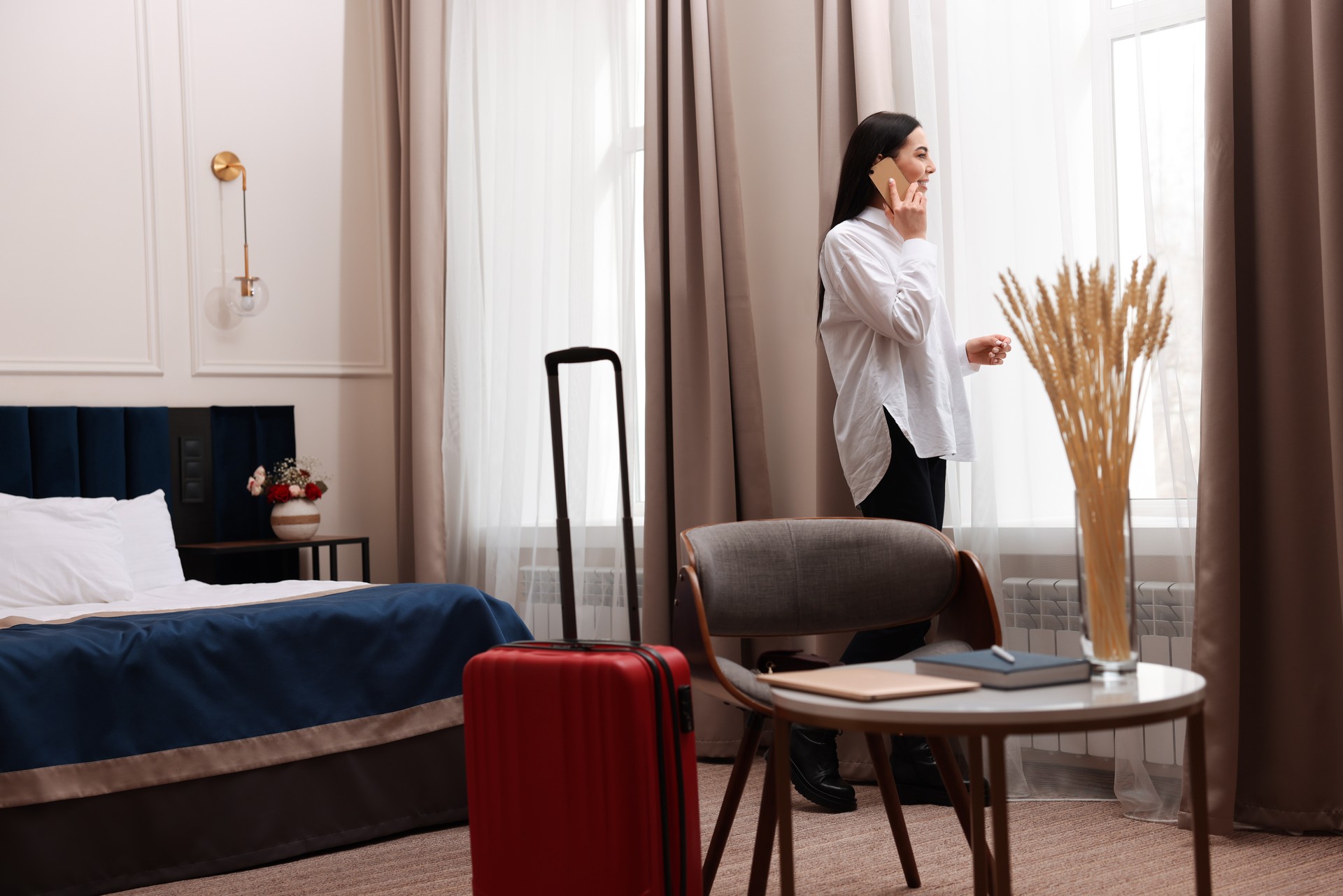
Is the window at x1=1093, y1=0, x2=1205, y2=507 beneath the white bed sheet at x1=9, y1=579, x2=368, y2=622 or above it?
above

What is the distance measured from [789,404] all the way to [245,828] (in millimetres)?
1957

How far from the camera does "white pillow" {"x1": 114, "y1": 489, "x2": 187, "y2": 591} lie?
391cm

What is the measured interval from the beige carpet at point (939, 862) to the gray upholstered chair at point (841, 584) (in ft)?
0.67

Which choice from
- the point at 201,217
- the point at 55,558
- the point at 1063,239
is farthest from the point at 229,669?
the point at 201,217

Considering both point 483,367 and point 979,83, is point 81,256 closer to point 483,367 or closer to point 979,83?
point 483,367

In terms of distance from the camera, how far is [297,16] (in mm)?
5023

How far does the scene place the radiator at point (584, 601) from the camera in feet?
13.8

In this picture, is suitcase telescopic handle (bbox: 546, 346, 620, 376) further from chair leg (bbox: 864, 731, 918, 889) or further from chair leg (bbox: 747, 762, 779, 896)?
chair leg (bbox: 864, 731, 918, 889)

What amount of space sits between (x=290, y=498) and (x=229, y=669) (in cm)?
191

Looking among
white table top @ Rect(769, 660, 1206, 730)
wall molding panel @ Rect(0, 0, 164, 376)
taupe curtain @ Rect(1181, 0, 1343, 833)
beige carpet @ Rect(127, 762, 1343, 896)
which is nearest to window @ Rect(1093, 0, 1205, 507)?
taupe curtain @ Rect(1181, 0, 1343, 833)

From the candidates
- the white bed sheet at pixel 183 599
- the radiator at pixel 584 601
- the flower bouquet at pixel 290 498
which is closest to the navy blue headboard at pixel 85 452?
the flower bouquet at pixel 290 498

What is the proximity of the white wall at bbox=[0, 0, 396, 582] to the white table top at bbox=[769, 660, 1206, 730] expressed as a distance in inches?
144

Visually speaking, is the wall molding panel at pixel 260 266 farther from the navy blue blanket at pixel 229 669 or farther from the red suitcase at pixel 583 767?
the red suitcase at pixel 583 767

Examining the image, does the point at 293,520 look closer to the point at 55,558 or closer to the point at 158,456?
the point at 158,456
